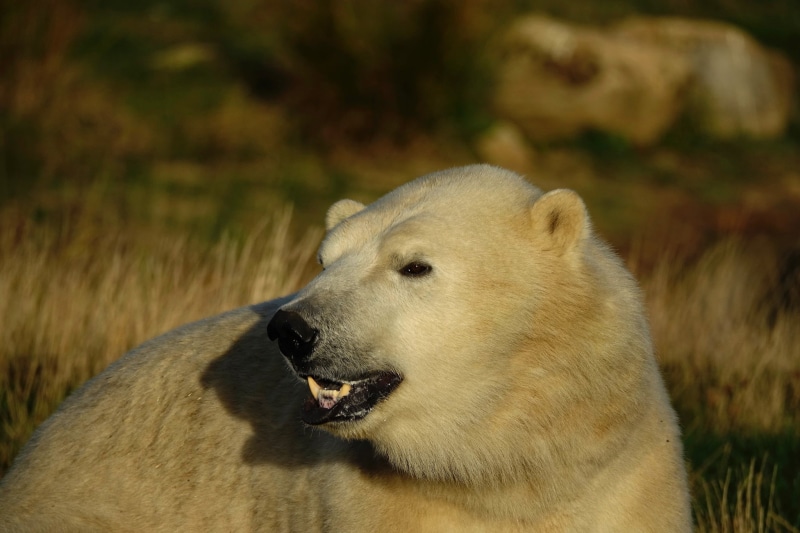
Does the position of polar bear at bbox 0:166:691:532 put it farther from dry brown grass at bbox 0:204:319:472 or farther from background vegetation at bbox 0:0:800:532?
background vegetation at bbox 0:0:800:532

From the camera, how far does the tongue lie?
360 cm

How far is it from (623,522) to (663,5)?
22928 millimetres

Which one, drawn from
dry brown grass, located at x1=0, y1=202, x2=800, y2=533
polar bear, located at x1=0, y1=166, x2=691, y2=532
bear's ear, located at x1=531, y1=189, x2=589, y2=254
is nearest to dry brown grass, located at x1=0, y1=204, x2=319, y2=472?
dry brown grass, located at x1=0, y1=202, x2=800, y2=533

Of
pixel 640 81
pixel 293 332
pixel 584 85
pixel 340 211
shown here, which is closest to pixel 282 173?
pixel 584 85

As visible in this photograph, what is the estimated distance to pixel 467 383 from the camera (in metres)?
3.63

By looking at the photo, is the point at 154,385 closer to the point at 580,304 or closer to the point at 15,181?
the point at 580,304

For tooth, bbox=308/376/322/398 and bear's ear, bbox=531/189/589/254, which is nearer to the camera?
tooth, bbox=308/376/322/398

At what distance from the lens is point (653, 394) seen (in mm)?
3900

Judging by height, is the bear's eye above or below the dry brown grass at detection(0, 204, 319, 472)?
above

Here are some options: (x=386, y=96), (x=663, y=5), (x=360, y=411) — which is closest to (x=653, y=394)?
(x=360, y=411)

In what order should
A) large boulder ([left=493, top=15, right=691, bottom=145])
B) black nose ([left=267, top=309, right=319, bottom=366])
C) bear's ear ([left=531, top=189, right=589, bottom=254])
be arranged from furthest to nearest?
large boulder ([left=493, top=15, right=691, bottom=145]) → bear's ear ([left=531, top=189, right=589, bottom=254]) → black nose ([left=267, top=309, right=319, bottom=366])

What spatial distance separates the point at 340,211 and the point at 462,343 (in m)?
0.94

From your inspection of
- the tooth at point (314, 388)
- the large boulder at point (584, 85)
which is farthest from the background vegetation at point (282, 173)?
the tooth at point (314, 388)

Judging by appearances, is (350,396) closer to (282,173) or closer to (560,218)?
(560,218)
